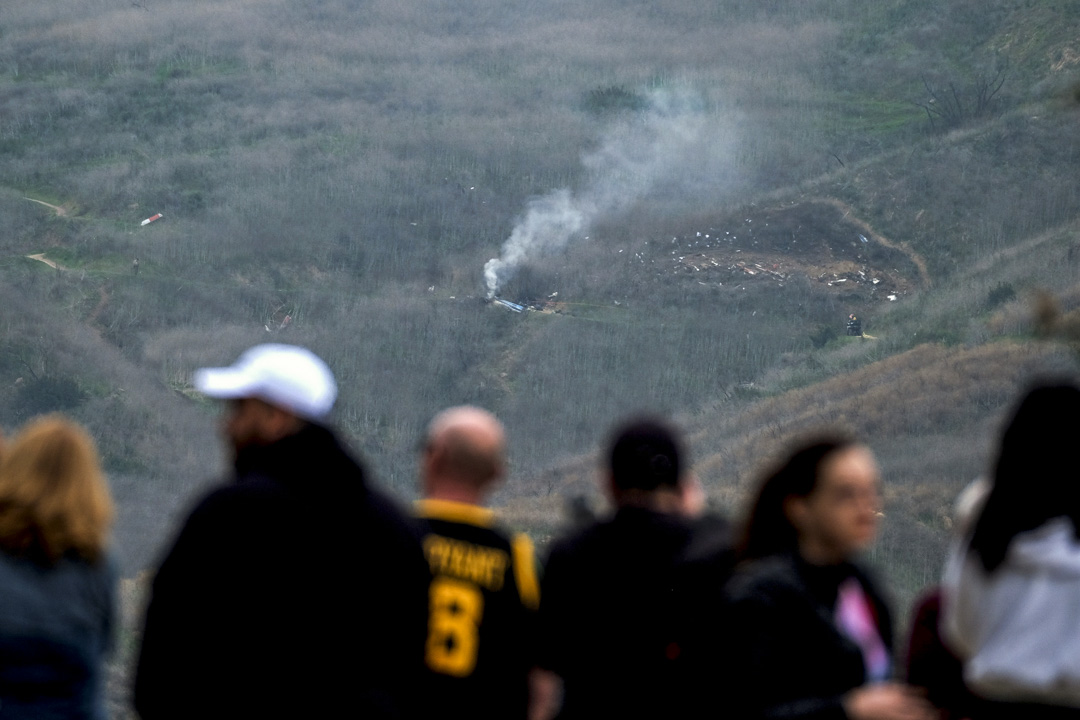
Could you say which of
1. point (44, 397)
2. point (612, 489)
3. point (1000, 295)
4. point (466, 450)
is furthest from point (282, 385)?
point (1000, 295)

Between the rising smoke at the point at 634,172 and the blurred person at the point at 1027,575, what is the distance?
4341 cm

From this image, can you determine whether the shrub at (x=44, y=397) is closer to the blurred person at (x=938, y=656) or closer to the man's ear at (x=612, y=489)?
the man's ear at (x=612, y=489)

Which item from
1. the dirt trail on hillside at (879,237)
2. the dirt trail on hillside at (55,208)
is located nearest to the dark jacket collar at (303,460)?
the dirt trail on hillside at (879,237)

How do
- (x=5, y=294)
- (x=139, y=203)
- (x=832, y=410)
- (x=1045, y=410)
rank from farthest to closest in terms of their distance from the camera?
1. (x=139, y=203)
2. (x=5, y=294)
3. (x=832, y=410)
4. (x=1045, y=410)

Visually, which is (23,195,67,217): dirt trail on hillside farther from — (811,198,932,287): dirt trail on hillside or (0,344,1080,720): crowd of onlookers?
(0,344,1080,720): crowd of onlookers

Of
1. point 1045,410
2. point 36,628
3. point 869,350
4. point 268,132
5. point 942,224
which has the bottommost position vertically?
point 36,628

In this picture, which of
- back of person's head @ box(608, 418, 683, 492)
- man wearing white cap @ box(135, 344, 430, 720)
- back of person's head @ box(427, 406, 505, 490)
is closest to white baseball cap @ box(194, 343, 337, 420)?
man wearing white cap @ box(135, 344, 430, 720)

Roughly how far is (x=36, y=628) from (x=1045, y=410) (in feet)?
8.10

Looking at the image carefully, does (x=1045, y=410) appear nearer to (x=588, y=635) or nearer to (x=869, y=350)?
(x=588, y=635)

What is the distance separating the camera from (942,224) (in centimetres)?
4366

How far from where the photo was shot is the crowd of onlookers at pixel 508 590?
2.76m

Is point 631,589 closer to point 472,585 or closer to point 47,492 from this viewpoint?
point 472,585

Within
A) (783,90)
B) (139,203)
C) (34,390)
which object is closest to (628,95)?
(783,90)

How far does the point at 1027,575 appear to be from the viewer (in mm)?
2740
